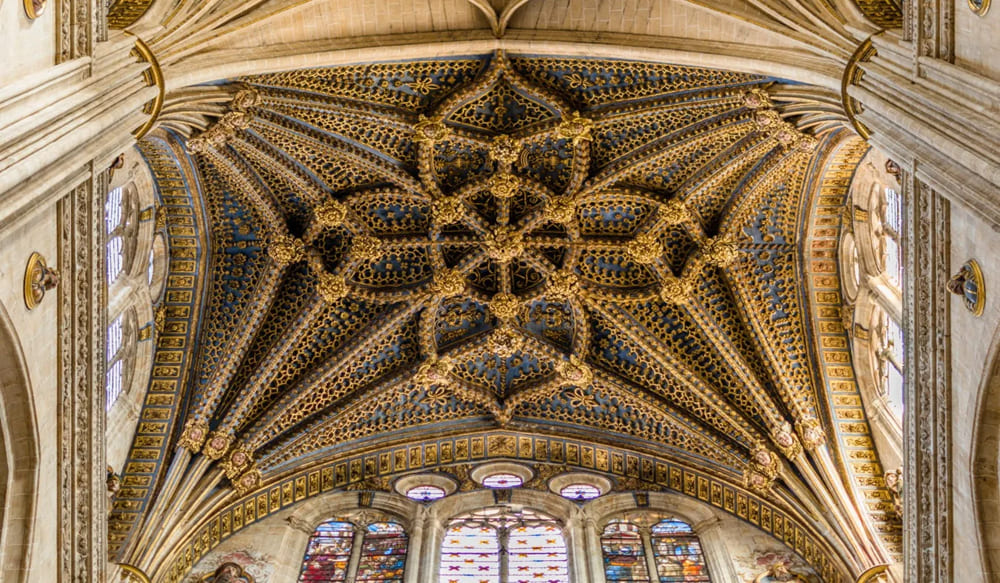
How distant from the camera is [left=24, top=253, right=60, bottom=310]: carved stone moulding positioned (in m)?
11.9

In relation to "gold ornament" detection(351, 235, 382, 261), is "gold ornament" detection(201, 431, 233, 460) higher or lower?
lower

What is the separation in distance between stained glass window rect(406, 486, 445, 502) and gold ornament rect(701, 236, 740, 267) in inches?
237

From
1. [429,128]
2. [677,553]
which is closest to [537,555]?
[677,553]

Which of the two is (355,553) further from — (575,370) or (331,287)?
(575,370)

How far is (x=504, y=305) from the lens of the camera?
19828 millimetres

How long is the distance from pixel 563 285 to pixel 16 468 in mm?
9654

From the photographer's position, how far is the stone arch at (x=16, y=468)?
12289 millimetres

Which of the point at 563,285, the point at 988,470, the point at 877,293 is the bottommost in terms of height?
the point at 988,470

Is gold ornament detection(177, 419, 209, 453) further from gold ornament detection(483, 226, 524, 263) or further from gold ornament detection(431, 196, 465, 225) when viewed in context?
gold ornament detection(483, 226, 524, 263)

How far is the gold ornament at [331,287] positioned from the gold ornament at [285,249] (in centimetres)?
56

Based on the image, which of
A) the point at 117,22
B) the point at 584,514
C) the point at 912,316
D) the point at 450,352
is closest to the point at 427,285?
the point at 450,352

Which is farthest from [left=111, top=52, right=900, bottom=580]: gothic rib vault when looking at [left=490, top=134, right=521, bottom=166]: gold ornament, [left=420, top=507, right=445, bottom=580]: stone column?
[left=420, top=507, right=445, bottom=580]: stone column

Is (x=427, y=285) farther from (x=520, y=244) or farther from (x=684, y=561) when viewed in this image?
(x=684, y=561)

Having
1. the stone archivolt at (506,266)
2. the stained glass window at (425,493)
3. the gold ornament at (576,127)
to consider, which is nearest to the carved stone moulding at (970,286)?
the stone archivolt at (506,266)
